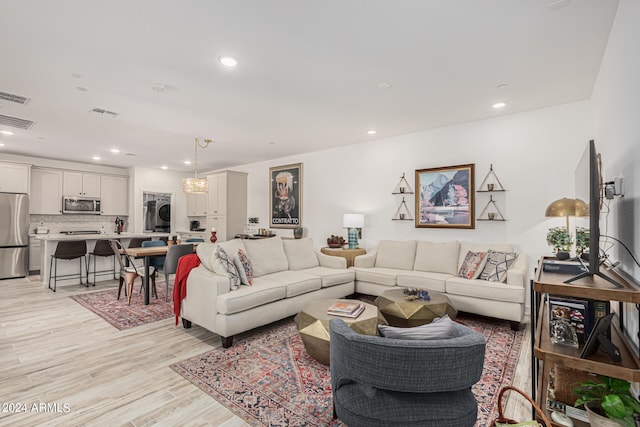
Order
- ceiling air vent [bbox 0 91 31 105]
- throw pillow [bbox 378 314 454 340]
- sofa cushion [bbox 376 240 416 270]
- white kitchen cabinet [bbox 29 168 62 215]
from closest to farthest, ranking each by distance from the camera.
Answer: throw pillow [bbox 378 314 454 340], ceiling air vent [bbox 0 91 31 105], sofa cushion [bbox 376 240 416 270], white kitchen cabinet [bbox 29 168 62 215]

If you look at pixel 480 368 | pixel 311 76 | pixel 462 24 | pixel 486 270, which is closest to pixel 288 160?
pixel 311 76

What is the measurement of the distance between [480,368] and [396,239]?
404 centimetres

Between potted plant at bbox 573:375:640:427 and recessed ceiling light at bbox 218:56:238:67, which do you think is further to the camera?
recessed ceiling light at bbox 218:56:238:67

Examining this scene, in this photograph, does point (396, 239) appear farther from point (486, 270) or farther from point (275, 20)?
point (275, 20)

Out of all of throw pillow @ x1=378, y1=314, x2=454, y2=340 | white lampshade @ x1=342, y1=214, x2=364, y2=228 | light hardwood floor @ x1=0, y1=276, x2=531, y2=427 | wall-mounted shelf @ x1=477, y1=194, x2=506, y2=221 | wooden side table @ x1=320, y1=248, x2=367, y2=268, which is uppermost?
wall-mounted shelf @ x1=477, y1=194, x2=506, y2=221

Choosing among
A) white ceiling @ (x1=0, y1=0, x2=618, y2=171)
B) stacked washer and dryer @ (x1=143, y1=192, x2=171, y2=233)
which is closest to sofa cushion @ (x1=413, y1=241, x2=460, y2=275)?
white ceiling @ (x1=0, y1=0, x2=618, y2=171)

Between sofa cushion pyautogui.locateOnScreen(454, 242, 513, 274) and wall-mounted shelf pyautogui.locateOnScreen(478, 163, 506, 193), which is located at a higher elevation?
wall-mounted shelf pyautogui.locateOnScreen(478, 163, 506, 193)

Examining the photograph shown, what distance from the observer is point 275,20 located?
2.23 metres

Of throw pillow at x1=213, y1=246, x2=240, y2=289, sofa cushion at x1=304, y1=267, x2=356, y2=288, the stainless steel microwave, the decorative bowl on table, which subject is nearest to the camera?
throw pillow at x1=213, y1=246, x2=240, y2=289

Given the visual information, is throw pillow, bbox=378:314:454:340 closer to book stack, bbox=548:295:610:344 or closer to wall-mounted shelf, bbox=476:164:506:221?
book stack, bbox=548:295:610:344

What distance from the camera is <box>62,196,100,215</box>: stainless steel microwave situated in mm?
7361

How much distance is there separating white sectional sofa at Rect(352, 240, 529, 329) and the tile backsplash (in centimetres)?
704

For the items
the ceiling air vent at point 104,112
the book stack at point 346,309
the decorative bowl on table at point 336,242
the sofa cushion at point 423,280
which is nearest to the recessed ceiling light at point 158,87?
the ceiling air vent at point 104,112

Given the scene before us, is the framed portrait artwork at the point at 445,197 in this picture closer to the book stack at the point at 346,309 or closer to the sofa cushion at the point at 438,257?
the sofa cushion at the point at 438,257
